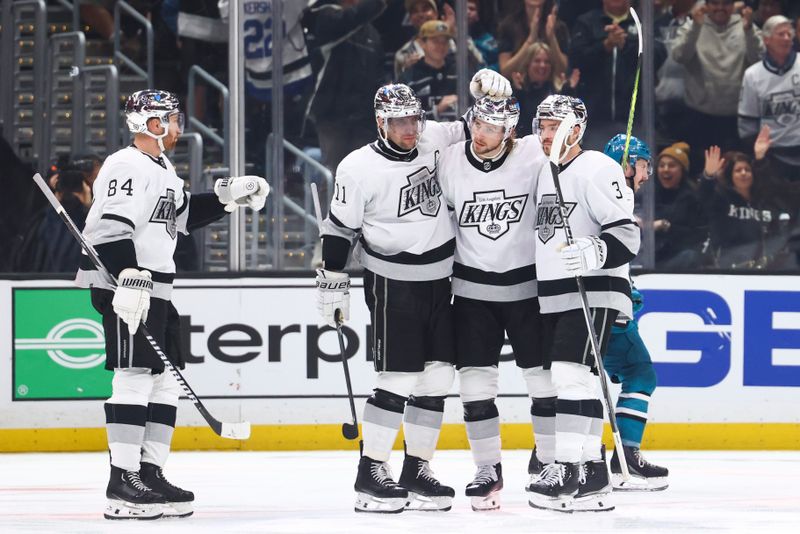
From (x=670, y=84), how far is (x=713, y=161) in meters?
0.42

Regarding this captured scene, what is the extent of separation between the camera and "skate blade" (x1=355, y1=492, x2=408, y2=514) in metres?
4.56

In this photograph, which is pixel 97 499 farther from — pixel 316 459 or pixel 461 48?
pixel 461 48

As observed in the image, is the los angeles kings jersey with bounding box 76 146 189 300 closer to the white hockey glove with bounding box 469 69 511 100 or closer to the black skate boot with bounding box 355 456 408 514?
the black skate boot with bounding box 355 456 408 514

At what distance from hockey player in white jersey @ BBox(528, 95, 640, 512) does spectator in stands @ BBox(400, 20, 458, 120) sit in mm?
2495

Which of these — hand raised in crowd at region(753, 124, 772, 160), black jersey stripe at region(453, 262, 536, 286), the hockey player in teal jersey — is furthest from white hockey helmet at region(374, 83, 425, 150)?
hand raised in crowd at region(753, 124, 772, 160)

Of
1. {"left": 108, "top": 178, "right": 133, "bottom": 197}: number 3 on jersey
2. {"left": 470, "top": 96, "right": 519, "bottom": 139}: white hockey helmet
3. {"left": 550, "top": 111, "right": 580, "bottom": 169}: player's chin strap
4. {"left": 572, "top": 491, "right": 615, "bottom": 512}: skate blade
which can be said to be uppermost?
{"left": 470, "top": 96, "right": 519, "bottom": 139}: white hockey helmet

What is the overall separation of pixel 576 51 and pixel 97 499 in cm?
344

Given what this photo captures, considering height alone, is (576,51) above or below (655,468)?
above

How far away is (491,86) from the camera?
4.71 m

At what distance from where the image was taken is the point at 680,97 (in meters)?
7.17

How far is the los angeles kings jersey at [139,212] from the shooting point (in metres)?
4.42

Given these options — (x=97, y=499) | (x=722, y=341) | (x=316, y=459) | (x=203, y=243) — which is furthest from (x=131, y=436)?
(x=722, y=341)

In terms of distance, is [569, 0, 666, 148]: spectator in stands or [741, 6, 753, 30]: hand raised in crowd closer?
[569, 0, 666, 148]: spectator in stands

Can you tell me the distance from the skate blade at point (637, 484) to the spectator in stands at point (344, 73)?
7.91 feet
